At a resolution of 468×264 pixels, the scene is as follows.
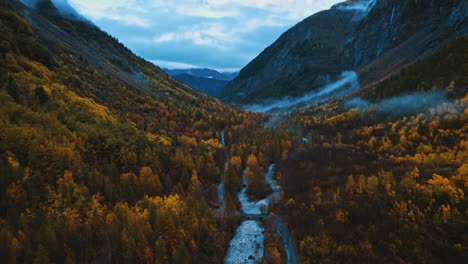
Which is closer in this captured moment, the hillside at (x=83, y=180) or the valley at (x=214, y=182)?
the hillside at (x=83, y=180)

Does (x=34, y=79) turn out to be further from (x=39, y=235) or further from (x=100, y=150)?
(x=39, y=235)

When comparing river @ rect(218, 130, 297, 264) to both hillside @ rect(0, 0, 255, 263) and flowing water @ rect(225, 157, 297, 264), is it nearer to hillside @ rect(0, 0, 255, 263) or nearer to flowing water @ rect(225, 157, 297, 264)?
flowing water @ rect(225, 157, 297, 264)

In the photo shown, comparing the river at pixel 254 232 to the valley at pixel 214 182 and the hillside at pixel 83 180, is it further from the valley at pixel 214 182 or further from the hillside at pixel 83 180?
A: the hillside at pixel 83 180

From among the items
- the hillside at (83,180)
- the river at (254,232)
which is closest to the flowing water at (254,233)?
the river at (254,232)

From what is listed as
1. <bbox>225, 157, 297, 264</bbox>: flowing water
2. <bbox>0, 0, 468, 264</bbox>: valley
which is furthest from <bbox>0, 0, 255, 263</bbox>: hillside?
<bbox>225, 157, 297, 264</bbox>: flowing water

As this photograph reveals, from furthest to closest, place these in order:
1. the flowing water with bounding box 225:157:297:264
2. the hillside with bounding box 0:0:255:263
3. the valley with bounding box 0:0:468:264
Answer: the flowing water with bounding box 225:157:297:264 < the valley with bounding box 0:0:468:264 < the hillside with bounding box 0:0:255:263

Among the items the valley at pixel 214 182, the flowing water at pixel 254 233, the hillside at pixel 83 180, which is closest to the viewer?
the hillside at pixel 83 180

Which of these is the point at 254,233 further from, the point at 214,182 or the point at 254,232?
the point at 214,182

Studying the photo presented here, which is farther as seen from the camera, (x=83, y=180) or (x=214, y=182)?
(x=214, y=182)

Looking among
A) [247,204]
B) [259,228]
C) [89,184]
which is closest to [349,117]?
[247,204]

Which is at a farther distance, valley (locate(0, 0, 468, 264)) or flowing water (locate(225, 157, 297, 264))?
flowing water (locate(225, 157, 297, 264))

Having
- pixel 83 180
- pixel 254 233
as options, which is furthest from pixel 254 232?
pixel 83 180
